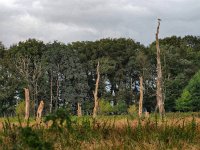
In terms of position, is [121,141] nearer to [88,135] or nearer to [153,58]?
[88,135]

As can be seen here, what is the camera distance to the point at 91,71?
82000mm

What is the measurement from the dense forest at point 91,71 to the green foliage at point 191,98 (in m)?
4.48

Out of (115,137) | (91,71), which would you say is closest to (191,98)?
(91,71)

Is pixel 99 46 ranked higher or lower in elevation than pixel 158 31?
higher

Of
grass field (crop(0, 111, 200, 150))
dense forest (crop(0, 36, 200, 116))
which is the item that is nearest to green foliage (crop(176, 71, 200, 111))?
dense forest (crop(0, 36, 200, 116))

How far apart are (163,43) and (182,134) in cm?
7481

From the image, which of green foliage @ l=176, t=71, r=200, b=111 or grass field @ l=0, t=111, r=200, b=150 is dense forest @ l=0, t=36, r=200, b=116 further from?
grass field @ l=0, t=111, r=200, b=150

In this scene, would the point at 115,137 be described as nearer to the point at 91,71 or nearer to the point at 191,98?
the point at 191,98

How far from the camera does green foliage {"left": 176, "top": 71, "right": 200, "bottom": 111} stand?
210 ft

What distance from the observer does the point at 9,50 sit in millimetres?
79188

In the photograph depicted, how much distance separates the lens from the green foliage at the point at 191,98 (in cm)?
6388

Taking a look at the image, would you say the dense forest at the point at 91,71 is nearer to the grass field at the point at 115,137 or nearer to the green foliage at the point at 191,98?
the green foliage at the point at 191,98

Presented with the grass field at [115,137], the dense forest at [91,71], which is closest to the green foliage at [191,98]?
the dense forest at [91,71]

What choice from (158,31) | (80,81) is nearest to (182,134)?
(158,31)
